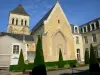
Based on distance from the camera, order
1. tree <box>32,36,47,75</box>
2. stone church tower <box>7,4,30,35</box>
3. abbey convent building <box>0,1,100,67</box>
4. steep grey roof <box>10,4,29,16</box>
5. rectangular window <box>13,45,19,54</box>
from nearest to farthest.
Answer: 1. tree <box>32,36,47,75</box>
2. abbey convent building <box>0,1,100,67</box>
3. rectangular window <box>13,45,19,54</box>
4. stone church tower <box>7,4,30,35</box>
5. steep grey roof <box>10,4,29,16</box>

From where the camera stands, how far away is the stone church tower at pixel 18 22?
165 feet

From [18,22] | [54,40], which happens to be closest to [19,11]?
[18,22]

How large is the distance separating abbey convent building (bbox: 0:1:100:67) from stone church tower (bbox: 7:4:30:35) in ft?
39.2

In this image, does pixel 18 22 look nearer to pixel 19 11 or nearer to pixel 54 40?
pixel 19 11

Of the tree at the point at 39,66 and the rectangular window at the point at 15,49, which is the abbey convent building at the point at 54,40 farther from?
the tree at the point at 39,66

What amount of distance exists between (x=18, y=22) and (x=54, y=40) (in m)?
20.8

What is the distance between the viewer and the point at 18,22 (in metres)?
51.5

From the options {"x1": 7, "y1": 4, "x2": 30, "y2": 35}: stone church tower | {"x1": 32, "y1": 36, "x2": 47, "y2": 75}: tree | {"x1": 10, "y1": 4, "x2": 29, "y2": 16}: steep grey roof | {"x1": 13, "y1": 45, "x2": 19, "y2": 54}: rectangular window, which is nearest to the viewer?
{"x1": 32, "y1": 36, "x2": 47, "y2": 75}: tree

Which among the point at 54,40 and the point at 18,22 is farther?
the point at 18,22

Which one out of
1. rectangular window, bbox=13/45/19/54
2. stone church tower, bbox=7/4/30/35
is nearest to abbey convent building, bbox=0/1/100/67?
rectangular window, bbox=13/45/19/54

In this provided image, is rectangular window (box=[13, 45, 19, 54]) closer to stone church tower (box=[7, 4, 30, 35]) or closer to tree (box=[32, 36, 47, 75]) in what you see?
tree (box=[32, 36, 47, 75])

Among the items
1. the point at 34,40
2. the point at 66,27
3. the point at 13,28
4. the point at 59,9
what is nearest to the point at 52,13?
the point at 59,9

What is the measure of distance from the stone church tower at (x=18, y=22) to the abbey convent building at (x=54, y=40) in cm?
1195

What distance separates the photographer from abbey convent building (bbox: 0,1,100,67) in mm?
31172
